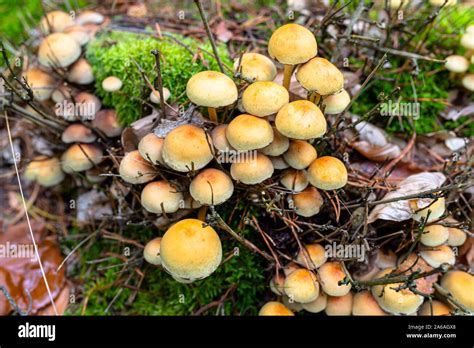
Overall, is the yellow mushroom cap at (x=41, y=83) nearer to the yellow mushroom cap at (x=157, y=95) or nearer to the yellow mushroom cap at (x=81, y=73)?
the yellow mushroom cap at (x=81, y=73)

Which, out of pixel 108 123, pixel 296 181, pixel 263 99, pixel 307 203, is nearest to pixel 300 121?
pixel 263 99

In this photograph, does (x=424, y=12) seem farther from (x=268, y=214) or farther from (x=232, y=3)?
(x=268, y=214)

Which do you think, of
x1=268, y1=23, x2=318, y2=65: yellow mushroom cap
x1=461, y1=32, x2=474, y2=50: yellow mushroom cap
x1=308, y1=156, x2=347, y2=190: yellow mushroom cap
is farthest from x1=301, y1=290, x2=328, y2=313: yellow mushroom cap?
x1=461, y1=32, x2=474, y2=50: yellow mushroom cap

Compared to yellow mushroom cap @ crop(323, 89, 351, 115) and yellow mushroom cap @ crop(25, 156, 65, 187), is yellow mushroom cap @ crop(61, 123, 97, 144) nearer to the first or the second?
yellow mushroom cap @ crop(25, 156, 65, 187)

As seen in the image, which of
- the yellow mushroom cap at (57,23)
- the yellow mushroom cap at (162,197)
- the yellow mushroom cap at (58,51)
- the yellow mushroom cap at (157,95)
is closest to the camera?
the yellow mushroom cap at (162,197)

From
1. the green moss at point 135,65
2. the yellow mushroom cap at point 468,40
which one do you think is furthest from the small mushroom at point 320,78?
the yellow mushroom cap at point 468,40
